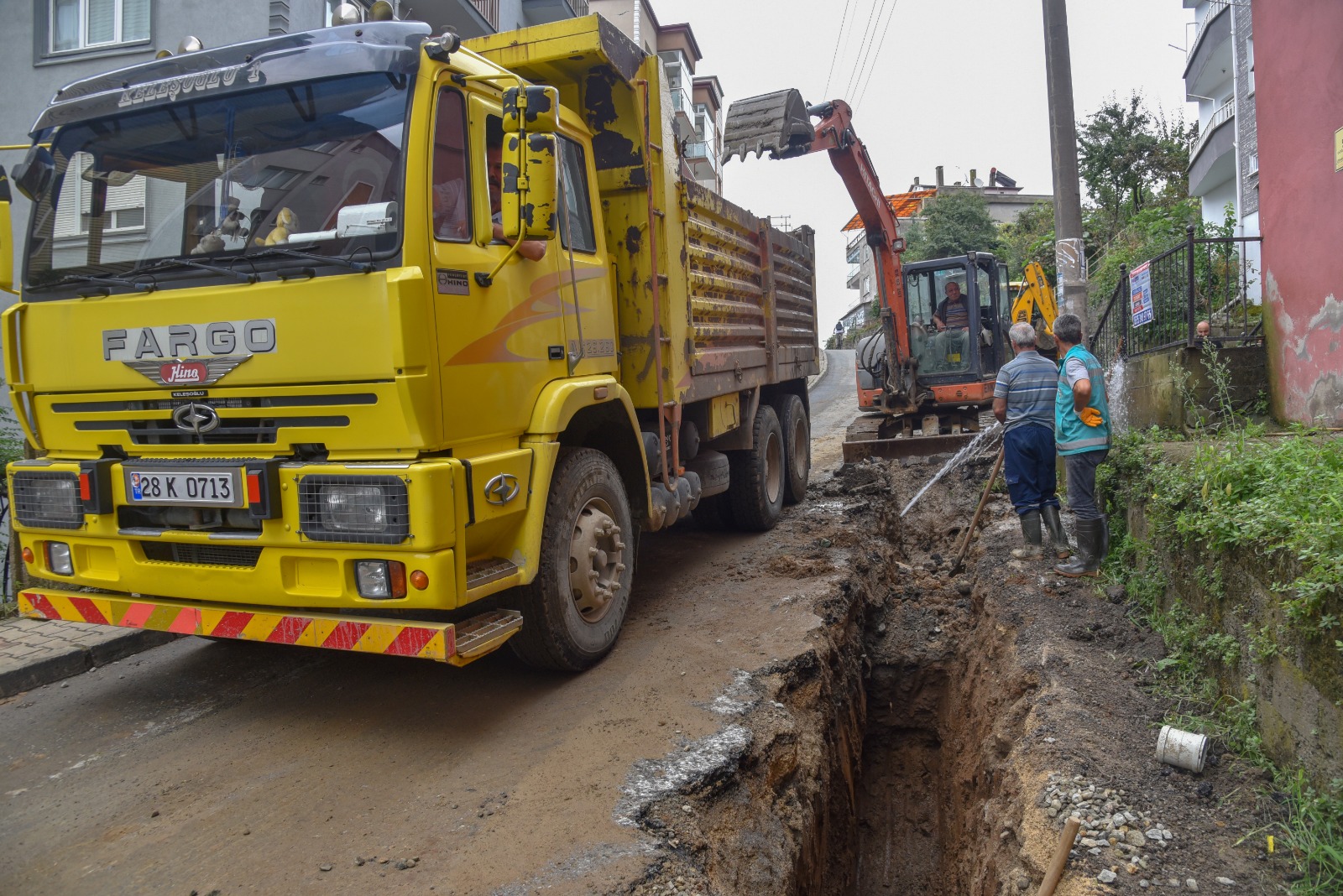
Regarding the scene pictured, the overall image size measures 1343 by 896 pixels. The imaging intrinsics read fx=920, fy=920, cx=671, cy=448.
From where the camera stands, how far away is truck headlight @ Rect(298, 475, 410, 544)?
11.4 ft

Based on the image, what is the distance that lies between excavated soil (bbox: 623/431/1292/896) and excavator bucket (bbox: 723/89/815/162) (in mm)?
3518

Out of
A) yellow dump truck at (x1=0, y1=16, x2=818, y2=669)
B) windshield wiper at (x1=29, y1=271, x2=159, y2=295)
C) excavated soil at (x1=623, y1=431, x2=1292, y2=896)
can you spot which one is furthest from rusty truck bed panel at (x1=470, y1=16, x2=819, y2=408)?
windshield wiper at (x1=29, y1=271, x2=159, y2=295)

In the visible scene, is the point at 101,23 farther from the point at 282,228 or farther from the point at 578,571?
the point at 578,571

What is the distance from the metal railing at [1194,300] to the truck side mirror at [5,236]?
7743 mm

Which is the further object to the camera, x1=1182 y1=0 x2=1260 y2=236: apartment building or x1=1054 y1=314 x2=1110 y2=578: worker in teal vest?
x1=1182 y1=0 x2=1260 y2=236: apartment building

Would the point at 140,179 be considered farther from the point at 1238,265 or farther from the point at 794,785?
the point at 1238,265

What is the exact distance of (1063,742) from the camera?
378 cm

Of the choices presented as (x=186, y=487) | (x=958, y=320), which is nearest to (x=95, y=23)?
(x=186, y=487)

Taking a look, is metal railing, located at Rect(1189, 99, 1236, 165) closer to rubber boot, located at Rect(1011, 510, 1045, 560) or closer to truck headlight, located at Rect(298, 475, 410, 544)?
rubber boot, located at Rect(1011, 510, 1045, 560)

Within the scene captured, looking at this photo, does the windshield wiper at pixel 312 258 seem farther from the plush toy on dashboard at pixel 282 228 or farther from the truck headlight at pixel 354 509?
the truck headlight at pixel 354 509

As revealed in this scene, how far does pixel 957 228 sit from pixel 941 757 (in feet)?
97.7

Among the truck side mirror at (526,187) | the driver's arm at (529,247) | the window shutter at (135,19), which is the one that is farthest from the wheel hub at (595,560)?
the window shutter at (135,19)

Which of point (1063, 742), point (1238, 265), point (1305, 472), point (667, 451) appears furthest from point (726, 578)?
point (1238, 265)

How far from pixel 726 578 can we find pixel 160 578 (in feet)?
12.0
